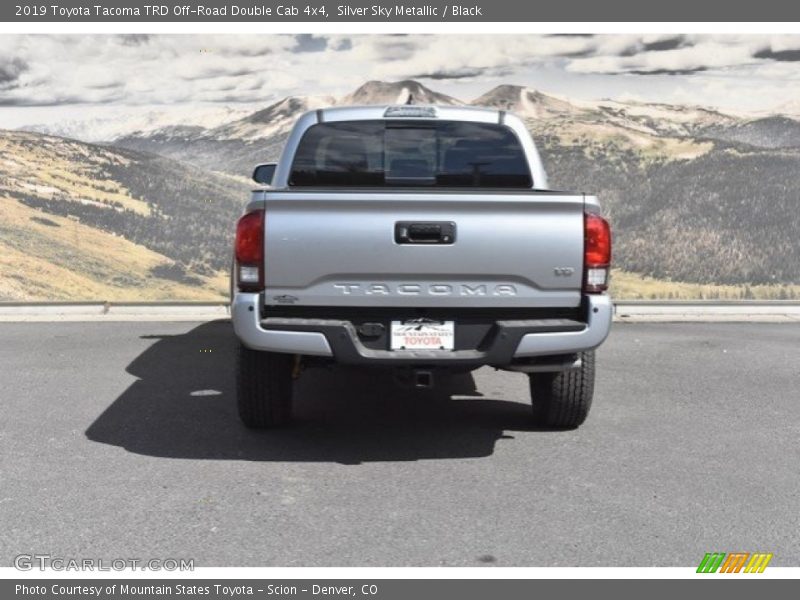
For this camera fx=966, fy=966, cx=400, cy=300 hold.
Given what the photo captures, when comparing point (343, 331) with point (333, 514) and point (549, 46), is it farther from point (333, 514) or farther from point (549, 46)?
point (549, 46)

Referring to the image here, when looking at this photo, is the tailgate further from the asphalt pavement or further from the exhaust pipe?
the asphalt pavement

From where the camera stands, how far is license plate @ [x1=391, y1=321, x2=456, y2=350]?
5.32 metres

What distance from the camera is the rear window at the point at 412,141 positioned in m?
6.71

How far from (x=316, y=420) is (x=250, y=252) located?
66.3 inches

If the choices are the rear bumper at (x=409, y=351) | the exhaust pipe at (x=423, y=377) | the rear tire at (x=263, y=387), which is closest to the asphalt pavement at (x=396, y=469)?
the rear tire at (x=263, y=387)

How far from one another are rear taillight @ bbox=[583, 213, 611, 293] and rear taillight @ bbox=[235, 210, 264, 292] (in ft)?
5.79

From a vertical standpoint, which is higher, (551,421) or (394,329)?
(394,329)

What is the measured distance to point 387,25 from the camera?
12.7m

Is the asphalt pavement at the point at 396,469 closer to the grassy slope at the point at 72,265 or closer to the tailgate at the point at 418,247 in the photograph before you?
the tailgate at the point at 418,247

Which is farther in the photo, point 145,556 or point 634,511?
point 634,511

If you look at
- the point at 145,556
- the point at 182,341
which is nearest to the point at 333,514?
the point at 145,556

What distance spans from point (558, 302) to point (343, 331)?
120cm

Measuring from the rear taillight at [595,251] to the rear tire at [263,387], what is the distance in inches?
73.4

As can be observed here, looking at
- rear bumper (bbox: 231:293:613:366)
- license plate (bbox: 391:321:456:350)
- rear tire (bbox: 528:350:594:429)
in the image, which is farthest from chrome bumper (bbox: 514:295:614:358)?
rear tire (bbox: 528:350:594:429)
